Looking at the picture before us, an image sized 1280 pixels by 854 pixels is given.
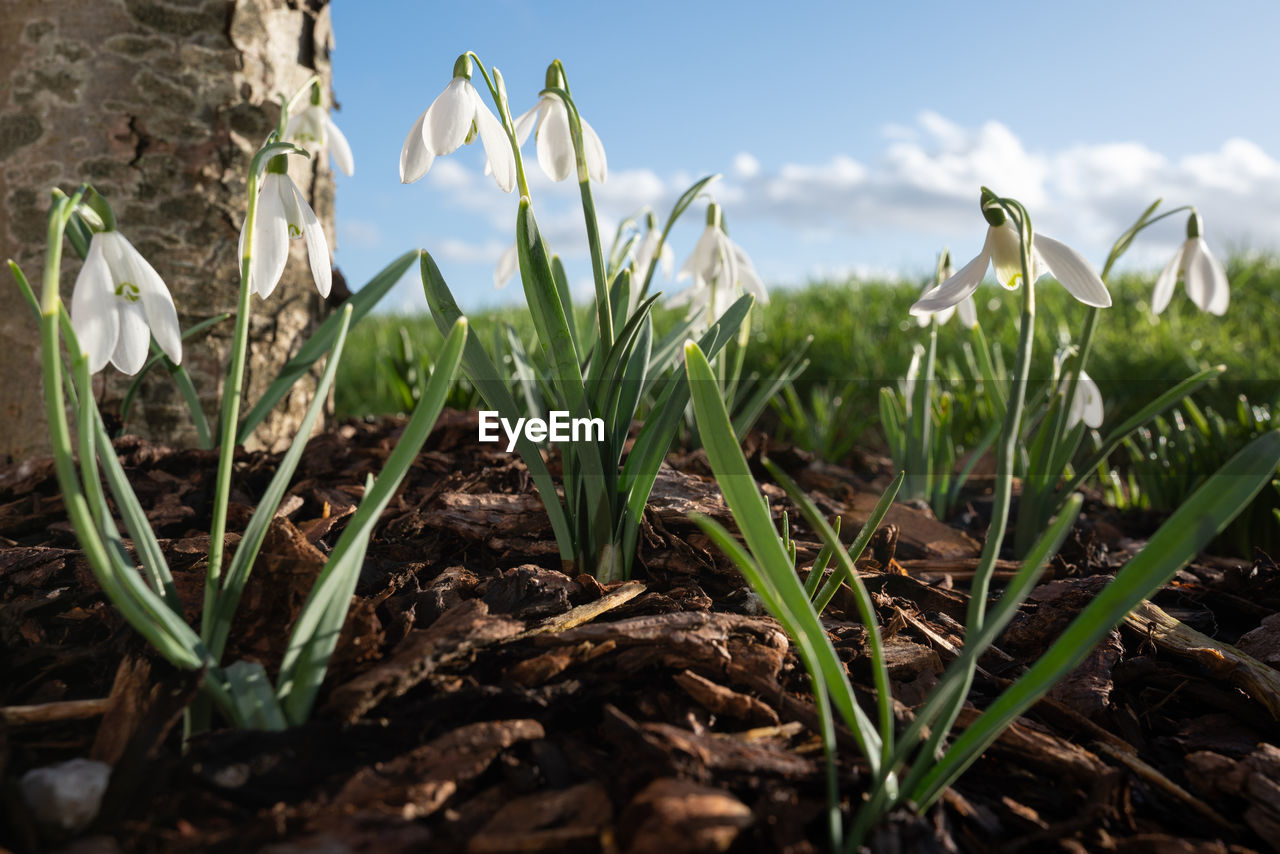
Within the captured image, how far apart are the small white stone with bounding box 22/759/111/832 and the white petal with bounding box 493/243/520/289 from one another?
1.82 m

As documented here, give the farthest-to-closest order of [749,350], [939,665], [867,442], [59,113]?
[749,350], [867,442], [59,113], [939,665]

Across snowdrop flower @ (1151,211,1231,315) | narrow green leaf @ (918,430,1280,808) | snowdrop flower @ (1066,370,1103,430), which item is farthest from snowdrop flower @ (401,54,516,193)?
snowdrop flower @ (1066,370,1103,430)

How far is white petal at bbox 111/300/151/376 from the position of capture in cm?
113

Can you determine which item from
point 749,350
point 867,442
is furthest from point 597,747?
point 749,350

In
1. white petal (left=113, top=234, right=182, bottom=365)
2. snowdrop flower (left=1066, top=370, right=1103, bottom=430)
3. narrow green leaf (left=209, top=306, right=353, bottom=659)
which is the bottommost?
narrow green leaf (left=209, top=306, right=353, bottom=659)

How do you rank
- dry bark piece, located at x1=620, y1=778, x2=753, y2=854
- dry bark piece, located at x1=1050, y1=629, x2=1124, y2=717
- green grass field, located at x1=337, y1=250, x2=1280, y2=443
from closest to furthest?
dry bark piece, located at x1=620, y1=778, x2=753, y2=854 → dry bark piece, located at x1=1050, y1=629, x2=1124, y2=717 → green grass field, located at x1=337, y1=250, x2=1280, y2=443

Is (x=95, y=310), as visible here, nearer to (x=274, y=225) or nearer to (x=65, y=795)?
(x=274, y=225)

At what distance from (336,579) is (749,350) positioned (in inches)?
190

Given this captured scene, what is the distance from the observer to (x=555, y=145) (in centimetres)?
160

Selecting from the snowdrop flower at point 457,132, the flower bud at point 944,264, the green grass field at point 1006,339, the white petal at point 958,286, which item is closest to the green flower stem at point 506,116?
the snowdrop flower at point 457,132

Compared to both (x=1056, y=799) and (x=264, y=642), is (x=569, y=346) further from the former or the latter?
(x=1056, y=799)

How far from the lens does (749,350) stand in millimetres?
5730

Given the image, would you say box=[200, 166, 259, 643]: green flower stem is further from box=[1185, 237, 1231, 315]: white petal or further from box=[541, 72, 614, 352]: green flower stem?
box=[1185, 237, 1231, 315]: white petal

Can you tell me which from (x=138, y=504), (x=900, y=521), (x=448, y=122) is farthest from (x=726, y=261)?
(x=138, y=504)
